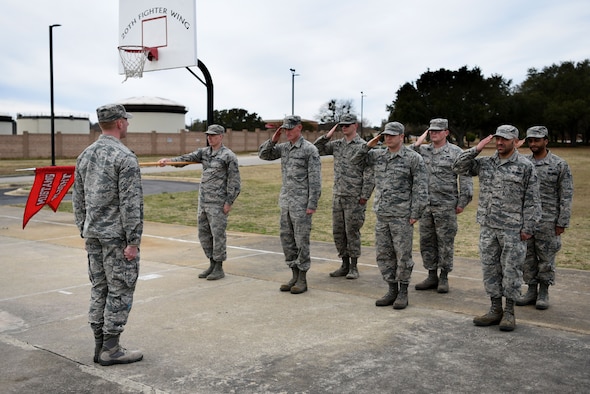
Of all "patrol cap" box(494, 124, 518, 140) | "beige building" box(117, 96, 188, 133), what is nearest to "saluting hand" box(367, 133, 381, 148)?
"patrol cap" box(494, 124, 518, 140)

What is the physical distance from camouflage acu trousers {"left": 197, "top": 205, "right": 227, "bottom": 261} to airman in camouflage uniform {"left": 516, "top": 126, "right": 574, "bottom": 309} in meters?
3.51

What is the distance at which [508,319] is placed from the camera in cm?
541

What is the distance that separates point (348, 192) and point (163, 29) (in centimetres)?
827

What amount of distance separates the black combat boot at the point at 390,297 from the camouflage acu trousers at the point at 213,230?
2.19 m

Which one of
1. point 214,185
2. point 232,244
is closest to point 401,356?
point 214,185

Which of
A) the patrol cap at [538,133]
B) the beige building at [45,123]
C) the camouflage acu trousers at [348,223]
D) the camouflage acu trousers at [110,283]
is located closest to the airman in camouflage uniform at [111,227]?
the camouflage acu trousers at [110,283]

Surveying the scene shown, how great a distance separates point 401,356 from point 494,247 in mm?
1526

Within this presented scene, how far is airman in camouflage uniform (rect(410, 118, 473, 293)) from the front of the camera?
6.90 meters

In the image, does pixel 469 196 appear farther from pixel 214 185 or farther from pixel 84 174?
pixel 84 174

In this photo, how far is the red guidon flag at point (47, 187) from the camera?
603 cm

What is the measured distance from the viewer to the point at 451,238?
6934mm

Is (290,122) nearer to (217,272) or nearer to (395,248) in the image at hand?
(395,248)

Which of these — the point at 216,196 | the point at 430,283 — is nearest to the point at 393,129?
the point at 430,283

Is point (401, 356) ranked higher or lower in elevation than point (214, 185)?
lower
